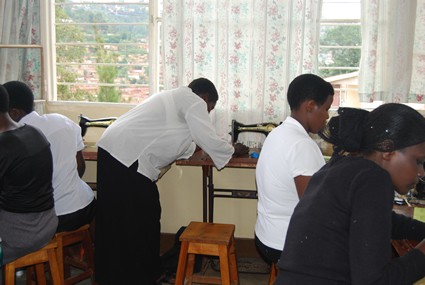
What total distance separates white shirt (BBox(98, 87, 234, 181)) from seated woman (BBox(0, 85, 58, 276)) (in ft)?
1.58

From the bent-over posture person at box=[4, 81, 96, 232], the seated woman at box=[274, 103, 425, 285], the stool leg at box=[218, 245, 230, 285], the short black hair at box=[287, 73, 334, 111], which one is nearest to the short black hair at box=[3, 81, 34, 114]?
the bent-over posture person at box=[4, 81, 96, 232]

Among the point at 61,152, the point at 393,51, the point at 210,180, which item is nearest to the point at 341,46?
the point at 393,51

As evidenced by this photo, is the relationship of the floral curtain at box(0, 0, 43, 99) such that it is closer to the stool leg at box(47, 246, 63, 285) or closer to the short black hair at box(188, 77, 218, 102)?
the short black hair at box(188, 77, 218, 102)

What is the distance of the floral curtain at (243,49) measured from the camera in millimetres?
3100

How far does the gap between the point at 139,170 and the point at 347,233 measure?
1577 millimetres

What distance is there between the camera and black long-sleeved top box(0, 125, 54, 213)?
6.55 ft

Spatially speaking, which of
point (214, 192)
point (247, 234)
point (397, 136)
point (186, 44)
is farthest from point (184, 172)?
point (397, 136)

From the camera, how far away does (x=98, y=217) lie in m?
2.68

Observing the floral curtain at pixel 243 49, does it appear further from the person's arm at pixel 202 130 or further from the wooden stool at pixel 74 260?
the wooden stool at pixel 74 260

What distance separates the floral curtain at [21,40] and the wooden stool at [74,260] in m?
1.40

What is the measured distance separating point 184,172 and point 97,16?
4.47ft

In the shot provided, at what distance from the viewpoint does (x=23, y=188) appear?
2.07 meters

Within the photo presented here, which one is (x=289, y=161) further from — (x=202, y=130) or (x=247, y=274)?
(x=247, y=274)

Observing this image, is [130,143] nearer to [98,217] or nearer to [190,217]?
[98,217]
